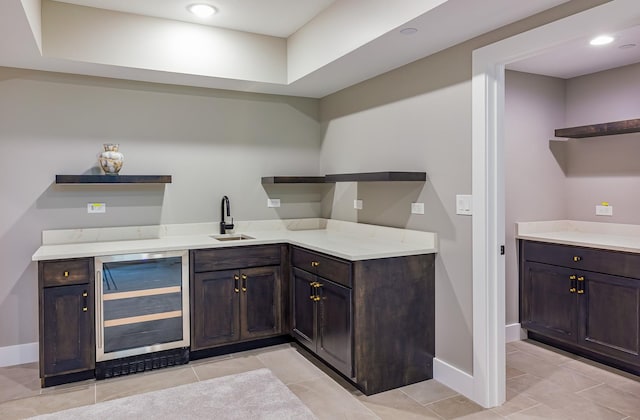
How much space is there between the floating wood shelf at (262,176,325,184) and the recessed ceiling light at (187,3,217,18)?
150 centimetres

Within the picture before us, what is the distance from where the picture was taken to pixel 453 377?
2.92m

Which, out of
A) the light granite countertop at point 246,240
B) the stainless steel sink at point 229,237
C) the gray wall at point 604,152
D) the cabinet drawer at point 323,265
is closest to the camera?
the cabinet drawer at point 323,265

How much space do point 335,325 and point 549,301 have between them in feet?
6.12

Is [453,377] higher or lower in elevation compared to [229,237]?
lower

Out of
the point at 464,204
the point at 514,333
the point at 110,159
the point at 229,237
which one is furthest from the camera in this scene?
the point at 229,237

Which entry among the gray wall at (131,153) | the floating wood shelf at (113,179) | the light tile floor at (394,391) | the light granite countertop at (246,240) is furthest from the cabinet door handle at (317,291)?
the floating wood shelf at (113,179)

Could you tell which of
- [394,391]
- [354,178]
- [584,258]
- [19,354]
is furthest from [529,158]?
[19,354]

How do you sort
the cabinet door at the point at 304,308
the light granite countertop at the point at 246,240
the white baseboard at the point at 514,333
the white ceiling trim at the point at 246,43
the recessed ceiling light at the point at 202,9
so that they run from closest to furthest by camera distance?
the white ceiling trim at the point at 246,43 < the light granite countertop at the point at 246,240 < the recessed ceiling light at the point at 202,9 < the cabinet door at the point at 304,308 < the white baseboard at the point at 514,333

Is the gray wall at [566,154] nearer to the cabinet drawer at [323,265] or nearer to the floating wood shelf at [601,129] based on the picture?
the floating wood shelf at [601,129]

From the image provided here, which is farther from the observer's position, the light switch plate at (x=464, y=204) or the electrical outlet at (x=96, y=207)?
the electrical outlet at (x=96, y=207)

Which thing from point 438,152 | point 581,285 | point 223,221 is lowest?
point 581,285

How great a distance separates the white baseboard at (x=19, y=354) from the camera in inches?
134

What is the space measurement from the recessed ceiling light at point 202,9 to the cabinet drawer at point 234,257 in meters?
1.78

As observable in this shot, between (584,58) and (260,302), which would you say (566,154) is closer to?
(584,58)
